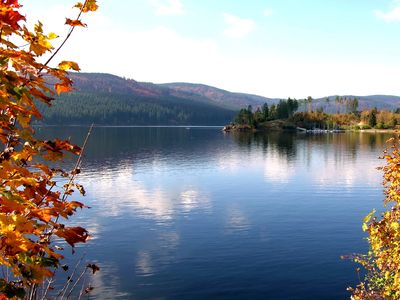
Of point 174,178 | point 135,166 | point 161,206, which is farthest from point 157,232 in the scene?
point 135,166

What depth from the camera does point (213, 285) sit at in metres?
29.5

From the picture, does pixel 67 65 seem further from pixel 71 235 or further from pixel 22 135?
pixel 71 235

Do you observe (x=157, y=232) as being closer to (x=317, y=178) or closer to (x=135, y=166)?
(x=317, y=178)

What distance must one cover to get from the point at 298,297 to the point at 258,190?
39.6 metres

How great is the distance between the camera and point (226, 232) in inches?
1677

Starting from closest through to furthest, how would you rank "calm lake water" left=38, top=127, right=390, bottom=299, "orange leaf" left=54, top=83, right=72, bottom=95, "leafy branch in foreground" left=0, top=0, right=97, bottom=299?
1. "leafy branch in foreground" left=0, top=0, right=97, bottom=299
2. "orange leaf" left=54, top=83, right=72, bottom=95
3. "calm lake water" left=38, top=127, right=390, bottom=299

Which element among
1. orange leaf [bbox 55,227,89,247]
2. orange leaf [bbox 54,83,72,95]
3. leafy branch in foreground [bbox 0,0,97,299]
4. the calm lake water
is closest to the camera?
leafy branch in foreground [bbox 0,0,97,299]

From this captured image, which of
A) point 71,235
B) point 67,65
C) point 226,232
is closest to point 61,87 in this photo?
point 67,65

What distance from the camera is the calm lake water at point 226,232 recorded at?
2973 cm

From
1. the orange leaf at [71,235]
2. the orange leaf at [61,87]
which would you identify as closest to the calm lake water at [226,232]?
the orange leaf at [71,235]

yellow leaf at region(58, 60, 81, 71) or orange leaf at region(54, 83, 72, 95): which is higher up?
yellow leaf at region(58, 60, 81, 71)

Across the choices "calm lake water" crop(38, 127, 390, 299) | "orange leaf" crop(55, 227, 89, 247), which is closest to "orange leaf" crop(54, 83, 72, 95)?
"orange leaf" crop(55, 227, 89, 247)

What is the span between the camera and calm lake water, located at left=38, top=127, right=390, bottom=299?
29.7 m

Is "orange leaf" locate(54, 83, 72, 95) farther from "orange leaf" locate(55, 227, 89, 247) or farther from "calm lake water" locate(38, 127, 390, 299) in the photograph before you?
"calm lake water" locate(38, 127, 390, 299)
